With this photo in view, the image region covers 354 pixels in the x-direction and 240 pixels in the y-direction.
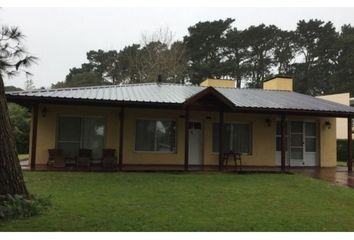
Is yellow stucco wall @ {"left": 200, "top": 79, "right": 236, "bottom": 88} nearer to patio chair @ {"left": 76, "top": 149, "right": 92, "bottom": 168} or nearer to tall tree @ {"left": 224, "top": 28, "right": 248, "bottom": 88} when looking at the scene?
patio chair @ {"left": 76, "top": 149, "right": 92, "bottom": 168}

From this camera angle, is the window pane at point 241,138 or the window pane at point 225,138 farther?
the window pane at point 241,138

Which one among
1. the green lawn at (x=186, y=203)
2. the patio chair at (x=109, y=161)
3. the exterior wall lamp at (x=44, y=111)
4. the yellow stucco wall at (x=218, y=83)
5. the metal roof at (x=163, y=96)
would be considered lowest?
the green lawn at (x=186, y=203)

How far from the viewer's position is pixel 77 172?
1321cm

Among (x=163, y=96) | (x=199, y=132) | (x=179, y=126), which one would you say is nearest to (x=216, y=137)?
(x=199, y=132)

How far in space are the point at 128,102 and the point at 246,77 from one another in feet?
109

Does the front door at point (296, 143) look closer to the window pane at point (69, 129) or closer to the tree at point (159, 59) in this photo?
the window pane at point (69, 129)

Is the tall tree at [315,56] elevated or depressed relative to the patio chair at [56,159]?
elevated

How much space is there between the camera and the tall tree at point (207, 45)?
4238 cm

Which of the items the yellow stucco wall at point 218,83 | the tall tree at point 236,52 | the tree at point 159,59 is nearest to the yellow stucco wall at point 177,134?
the yellow stucco wall at point 218,83

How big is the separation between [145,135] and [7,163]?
8928 millimetres

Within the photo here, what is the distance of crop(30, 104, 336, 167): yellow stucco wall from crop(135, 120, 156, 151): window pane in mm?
181

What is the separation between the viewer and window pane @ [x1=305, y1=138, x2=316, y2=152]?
1783 centimetres

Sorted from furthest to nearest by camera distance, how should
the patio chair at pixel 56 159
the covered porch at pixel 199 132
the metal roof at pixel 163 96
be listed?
the covered porch at pixel 199 132 < the patio chair at pixel 56 159 < the metal roof at pixel 163 96

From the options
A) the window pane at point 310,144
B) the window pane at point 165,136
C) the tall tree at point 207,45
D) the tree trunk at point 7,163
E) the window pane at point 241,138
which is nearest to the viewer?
the tree trunk at point 7,163
